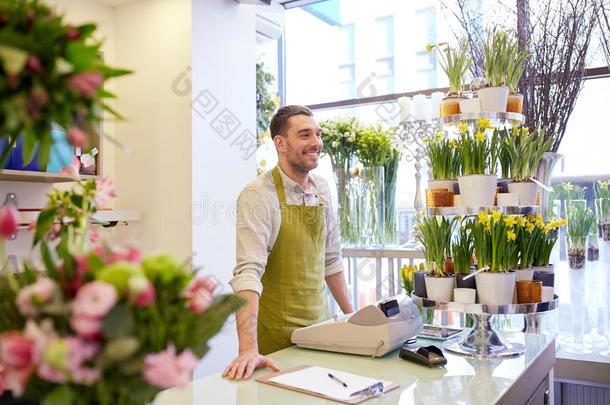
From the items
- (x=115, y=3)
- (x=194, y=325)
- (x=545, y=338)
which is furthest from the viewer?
(x=115, y=3)

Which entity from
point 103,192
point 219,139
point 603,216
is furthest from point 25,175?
point 603,216

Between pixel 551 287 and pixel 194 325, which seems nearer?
pixel 194 325

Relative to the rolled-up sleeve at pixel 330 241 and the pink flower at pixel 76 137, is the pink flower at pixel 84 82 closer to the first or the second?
the pink flower at pixel 76 137

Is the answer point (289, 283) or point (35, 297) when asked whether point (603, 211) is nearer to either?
point (289, 283)

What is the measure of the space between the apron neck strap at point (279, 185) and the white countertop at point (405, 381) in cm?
70

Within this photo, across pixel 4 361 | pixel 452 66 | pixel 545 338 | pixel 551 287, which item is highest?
pixel 452 66

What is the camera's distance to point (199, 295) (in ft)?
2.11

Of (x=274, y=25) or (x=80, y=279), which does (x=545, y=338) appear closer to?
(x=80, y=279)

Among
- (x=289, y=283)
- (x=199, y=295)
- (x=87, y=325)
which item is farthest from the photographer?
(x=289, y=283)

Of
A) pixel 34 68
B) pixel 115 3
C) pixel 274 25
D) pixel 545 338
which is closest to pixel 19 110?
pixel 34 68

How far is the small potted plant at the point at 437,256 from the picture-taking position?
1.95 m

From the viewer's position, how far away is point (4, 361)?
21.1 inches

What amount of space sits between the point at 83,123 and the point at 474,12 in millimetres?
3308

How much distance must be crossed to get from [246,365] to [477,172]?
1.08m
